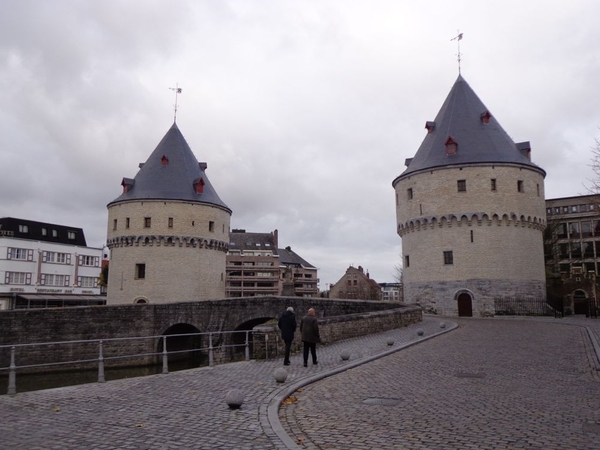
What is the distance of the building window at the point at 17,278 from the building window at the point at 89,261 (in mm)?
7480

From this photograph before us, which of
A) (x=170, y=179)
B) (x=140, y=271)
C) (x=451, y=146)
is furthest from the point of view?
(x=170, y=179)

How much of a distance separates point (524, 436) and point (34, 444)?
5.64 meters

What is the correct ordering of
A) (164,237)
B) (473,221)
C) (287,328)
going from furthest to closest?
(164,237) < (473,221) < (287,328)

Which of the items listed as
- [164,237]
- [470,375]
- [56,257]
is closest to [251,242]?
[56,257]

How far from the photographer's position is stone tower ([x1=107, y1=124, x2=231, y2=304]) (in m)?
36.1

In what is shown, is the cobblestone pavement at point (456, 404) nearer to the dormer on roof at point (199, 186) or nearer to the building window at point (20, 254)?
the dormer on roof at point (199, 186)

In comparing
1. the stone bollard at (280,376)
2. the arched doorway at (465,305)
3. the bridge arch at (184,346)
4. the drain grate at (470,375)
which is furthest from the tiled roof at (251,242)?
the stone bollard at (280,376)

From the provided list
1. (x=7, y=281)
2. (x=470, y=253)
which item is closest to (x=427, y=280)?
(x=470, y=253)

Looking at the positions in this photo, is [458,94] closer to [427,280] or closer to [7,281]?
[427,280]

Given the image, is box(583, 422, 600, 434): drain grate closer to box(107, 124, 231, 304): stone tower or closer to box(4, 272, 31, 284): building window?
box(107, 124, 231, 304): stone tower

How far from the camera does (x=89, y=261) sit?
209ft

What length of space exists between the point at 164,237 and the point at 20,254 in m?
27.6

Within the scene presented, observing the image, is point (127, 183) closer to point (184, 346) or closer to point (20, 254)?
point (184, 346)

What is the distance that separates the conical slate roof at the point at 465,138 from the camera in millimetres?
32469
